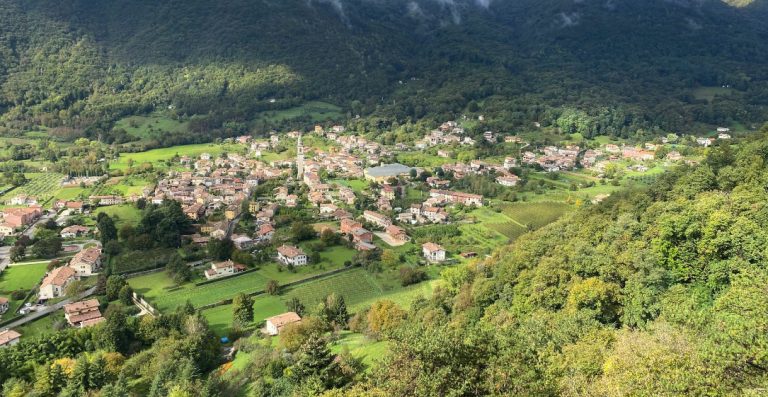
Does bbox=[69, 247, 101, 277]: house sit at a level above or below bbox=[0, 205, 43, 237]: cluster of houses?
above

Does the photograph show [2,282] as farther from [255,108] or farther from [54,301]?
[255,108]

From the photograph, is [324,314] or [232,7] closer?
[324,314]

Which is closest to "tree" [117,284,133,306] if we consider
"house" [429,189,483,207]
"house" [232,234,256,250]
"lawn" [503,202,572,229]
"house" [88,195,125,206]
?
"house" [232,234,256,250]

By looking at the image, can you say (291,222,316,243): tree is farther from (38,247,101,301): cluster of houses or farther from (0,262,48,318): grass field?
(0,262,48,318): grass field

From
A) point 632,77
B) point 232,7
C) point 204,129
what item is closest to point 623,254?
point 204,129

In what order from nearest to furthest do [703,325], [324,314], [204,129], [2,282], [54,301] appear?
1. [703,325]
2. [324,314]
3. [54,301]
4. [2,282]
5. [204,129]

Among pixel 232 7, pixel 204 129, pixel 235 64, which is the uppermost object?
pixel 232 7

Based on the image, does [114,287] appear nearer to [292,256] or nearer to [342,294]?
[292,256]
